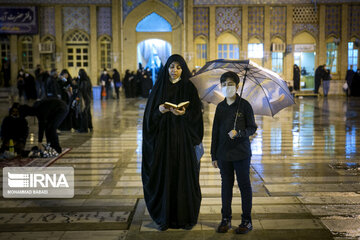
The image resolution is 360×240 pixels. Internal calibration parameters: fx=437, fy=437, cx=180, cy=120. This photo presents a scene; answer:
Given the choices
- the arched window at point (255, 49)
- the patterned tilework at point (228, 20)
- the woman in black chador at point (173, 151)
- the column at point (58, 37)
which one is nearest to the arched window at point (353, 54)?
the arched window at point (255, 49)

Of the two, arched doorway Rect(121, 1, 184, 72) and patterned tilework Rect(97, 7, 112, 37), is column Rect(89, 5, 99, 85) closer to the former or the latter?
patterned tilework Rect(97, 7, 112, 37)

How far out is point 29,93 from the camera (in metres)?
20.5

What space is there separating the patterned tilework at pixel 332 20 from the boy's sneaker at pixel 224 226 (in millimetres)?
20134

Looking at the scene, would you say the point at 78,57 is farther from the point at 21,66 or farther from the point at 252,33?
the point at 252,33

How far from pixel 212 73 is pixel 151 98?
2.11 ft

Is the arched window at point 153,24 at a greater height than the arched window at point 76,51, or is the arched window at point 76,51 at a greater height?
the arched window at point 153,24

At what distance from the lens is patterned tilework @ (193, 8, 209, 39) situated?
22.1 m

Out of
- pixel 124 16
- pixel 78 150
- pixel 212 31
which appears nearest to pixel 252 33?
pixel 212 31

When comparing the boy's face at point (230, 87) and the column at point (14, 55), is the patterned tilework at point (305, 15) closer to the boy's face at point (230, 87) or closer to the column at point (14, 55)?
the column at point (14, 55)

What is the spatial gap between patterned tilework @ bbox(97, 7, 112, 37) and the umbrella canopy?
1857 centimetres

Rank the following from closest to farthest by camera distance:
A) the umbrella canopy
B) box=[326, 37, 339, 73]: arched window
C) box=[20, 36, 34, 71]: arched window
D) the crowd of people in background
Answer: the umbrella canopy
the crowd of people in background
box=[20, 36, 34, 71]: arched window
box=[326, 37, 339, 73]: arched window

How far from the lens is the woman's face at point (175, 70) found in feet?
12.4

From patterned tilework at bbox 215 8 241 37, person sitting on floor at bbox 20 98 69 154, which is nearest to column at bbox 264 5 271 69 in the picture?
patterned tilework at bbox 215 8 241 37

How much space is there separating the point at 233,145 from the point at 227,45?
19.1m
